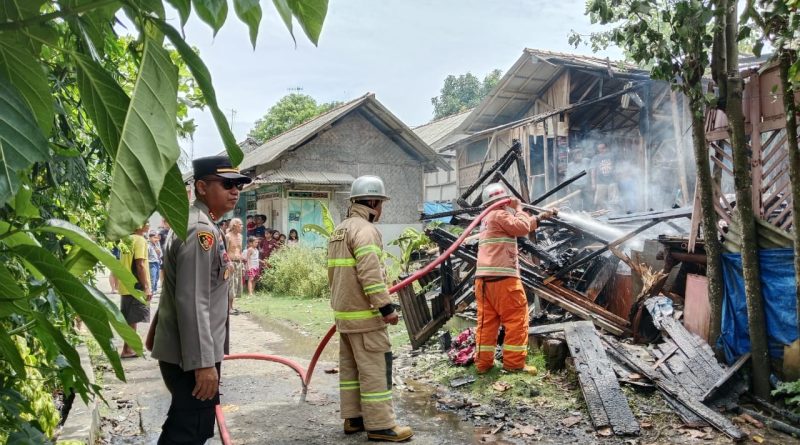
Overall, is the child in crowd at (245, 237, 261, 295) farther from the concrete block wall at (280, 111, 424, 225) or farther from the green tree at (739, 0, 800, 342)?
the green tree at (739, 0, 800, 342)

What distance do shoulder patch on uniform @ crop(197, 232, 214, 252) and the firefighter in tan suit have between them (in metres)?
1.59

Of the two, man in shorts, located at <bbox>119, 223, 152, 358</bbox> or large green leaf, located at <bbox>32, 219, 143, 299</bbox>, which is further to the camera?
man in shorts, located at <bbox>119, 223, 152, 358</bbox>

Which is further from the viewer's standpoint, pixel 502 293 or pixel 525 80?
pixel 525 80

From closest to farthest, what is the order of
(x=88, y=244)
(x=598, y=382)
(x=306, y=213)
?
(x=88, y=244) → (x=598, y=382) → (x=306, y=213)

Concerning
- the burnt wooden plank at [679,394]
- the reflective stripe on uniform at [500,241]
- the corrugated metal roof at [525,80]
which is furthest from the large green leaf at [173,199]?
the corrugated metal roof at [525,80]

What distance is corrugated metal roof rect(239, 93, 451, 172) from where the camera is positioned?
Result: 53.2 ft

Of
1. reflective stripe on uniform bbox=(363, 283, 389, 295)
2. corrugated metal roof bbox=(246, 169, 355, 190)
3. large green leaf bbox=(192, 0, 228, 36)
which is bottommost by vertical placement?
reflective stripe on uniform bbox=(363, 283, 389, 295)

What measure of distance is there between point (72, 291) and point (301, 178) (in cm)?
1533

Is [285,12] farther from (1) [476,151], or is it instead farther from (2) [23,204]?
(1) [476,151]

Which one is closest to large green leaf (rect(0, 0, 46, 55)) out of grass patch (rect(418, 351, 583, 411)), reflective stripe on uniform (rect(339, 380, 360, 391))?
reflective stripe on uniform (rect(339, 380, 360, 391))

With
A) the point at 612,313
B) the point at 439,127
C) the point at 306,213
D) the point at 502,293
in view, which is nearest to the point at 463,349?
the point at 502,293

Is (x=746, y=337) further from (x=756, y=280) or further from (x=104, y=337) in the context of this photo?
(x=104, y=337)

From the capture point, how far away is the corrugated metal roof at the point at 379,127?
16219 millimetres

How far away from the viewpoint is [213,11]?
0.62 meters
